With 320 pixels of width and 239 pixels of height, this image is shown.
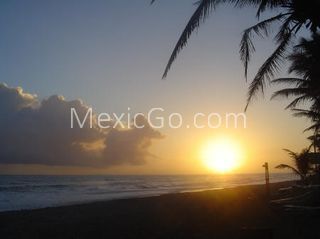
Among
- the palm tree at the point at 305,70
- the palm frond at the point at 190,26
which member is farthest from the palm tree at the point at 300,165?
the palm frond at the point at 190,26

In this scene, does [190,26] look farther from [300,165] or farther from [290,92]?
[300,165]

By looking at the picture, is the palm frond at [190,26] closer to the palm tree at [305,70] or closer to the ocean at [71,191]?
the palm tree at [305,70]

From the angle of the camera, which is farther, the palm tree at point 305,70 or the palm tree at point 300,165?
the palm tree at point 300,165

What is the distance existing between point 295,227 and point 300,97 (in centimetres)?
717

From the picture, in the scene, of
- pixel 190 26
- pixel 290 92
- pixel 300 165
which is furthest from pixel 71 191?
pixel 190 26

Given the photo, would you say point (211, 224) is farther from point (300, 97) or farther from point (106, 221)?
point (300, 97)

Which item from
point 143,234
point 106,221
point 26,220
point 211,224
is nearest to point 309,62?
point 211,224

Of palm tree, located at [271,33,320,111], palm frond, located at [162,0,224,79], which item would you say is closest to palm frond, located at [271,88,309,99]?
palm tree, located at [271,33,320,111]

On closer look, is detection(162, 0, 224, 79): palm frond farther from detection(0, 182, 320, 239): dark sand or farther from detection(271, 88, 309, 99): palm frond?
detection(271, 88, 309, 99): palm frond

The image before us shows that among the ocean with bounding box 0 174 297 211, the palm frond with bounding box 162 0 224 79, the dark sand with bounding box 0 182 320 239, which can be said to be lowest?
→ the dark sand with bounding box 0 182 320 239

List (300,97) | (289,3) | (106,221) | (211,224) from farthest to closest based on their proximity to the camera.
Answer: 1. (300,97)
2. (106,221)
3. (211,224)
4. (289,3)

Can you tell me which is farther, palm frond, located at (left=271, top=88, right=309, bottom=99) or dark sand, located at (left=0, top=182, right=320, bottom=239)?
palm frond, located at (left=271, top=88, right=309, bottom=99)

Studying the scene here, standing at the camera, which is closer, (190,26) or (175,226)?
(190,26)

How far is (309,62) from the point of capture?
12.5m
